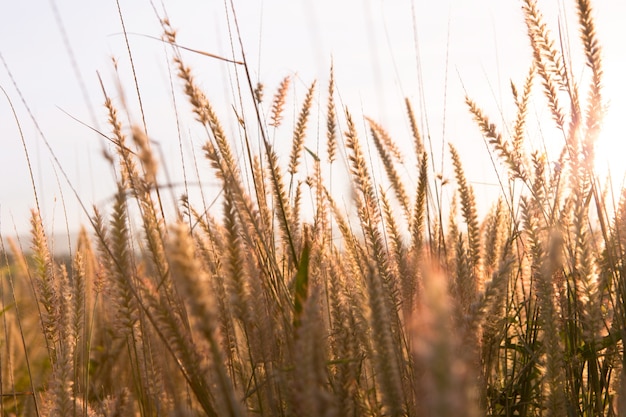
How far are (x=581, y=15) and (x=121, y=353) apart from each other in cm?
197

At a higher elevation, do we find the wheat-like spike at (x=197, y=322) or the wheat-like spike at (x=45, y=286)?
the wheat-like spike at (x=45, y=286)

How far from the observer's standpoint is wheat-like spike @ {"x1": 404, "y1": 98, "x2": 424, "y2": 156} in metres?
2.58

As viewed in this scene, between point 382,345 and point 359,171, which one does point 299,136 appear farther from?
point 382,345

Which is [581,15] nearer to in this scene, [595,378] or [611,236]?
[611,236]

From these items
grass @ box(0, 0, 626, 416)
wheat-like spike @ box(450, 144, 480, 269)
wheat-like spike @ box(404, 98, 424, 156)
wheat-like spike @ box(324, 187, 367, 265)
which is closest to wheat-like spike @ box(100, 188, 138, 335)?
grass @ box(0, 0, 626, 416)

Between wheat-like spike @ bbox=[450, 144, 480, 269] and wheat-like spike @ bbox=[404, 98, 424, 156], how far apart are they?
14cm

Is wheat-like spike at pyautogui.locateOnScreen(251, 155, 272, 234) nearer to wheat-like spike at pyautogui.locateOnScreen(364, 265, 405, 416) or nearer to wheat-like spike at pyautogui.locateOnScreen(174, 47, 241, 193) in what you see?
wheat-like spike at pyautogui.locateOnScreen(174, 47, 241, 193)

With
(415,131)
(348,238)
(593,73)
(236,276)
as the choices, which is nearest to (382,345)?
(236,276)

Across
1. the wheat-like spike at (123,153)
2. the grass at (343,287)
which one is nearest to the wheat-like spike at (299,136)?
the grass at (343,287)

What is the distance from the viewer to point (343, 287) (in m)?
1.99

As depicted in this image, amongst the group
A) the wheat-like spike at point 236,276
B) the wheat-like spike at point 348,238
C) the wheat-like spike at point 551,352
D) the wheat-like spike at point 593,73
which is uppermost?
the wheat-like spike at point 593,73

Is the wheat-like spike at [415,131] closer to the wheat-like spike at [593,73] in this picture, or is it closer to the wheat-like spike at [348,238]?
the wheat-like spike at [348,238]

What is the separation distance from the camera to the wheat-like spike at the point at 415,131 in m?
2.58

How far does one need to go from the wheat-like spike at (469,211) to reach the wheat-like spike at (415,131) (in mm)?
140
